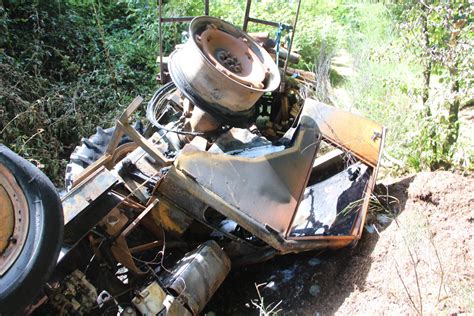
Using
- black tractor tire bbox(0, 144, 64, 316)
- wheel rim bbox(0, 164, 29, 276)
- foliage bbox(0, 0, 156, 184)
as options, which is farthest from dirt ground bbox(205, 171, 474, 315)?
foliage bbox(0, 0, 156, 184)

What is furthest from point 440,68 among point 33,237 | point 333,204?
point 33,237

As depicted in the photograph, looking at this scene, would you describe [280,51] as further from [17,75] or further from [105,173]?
[17,75]

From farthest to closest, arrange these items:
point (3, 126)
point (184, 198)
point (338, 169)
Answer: point (3, 126)
point (338, 169)
point (184, 198)

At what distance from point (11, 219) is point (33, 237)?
0.41 ft

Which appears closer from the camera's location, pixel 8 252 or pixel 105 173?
pixel 8 252

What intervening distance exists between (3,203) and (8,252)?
217 millimetres

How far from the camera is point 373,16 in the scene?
24.6 ft

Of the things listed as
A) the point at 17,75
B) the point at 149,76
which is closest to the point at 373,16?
the point at 149,76

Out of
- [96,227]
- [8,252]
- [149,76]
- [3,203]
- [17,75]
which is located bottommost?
[149,76]

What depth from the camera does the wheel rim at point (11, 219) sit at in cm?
197

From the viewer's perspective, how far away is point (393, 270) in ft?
9.12

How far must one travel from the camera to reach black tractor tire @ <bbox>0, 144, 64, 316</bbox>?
1949 mm

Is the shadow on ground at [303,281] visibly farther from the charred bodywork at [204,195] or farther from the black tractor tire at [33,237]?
the black tractor tire at [33,237]

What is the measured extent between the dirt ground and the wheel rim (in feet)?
4.72
